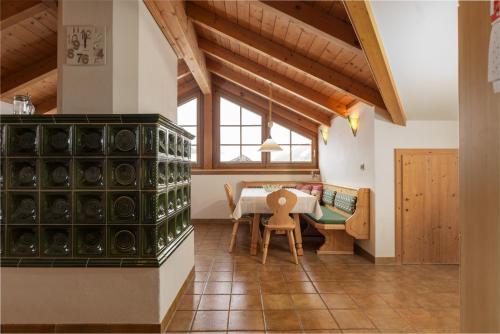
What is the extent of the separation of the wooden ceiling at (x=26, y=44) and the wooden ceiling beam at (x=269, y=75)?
78.5 inches

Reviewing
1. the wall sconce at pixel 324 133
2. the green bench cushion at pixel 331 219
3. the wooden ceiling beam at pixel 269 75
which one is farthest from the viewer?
the wall sconce at pixel 324 133

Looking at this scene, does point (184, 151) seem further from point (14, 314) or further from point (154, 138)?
point (14, 314)

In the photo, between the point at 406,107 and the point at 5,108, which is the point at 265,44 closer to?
the point at 406,107

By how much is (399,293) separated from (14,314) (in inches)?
126

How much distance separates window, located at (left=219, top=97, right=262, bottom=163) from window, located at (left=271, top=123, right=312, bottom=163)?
1.39ft

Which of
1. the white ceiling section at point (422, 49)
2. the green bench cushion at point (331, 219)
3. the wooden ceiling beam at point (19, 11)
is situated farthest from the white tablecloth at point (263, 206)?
the wooden ceiling beam at point (19, 11)

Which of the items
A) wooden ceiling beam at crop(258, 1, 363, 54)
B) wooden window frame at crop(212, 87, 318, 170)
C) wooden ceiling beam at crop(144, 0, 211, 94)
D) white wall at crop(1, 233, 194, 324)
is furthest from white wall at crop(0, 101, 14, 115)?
wooden ceiling beam at crop(258, 1, 363, 54)

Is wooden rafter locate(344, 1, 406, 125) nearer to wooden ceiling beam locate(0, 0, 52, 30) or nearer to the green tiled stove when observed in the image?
the green tiled stove

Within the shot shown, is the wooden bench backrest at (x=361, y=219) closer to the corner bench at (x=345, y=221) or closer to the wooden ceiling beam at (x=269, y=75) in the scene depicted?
the corner bench at (x=345, y=221)

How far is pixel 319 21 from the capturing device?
109 inches

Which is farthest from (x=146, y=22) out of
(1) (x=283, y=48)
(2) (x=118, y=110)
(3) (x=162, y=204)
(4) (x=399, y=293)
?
(4) (x=399, y=293)

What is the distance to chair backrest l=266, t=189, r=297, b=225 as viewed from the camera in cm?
371

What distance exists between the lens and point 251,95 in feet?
21.2

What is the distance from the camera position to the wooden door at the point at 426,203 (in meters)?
3.71
